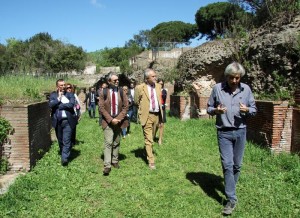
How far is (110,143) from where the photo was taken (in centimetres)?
668

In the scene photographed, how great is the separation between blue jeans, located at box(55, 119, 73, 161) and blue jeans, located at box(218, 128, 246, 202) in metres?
3.55

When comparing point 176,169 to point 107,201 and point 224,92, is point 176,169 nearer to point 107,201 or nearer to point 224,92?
point 107,201

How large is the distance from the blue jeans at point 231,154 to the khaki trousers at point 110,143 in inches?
101

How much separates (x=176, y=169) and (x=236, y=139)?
2.31 metres

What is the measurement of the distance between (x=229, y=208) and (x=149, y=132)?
2.73 m

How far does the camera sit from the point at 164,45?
3928 centimetres

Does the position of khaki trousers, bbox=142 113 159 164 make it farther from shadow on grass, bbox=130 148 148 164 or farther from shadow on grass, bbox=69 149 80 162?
shadow on grass, bbox=69 149 80 162

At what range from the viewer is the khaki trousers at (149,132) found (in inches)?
270

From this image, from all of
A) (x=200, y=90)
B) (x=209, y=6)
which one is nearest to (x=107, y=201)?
(x=200, y=90)

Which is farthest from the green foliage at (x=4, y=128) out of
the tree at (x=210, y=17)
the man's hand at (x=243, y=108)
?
the tree at (x=210, y=17)

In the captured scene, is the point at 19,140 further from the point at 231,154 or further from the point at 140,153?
the point at 231,154

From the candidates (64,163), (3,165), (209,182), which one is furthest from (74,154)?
(209,182)

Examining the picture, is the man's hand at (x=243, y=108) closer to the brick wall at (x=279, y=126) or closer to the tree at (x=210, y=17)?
the brick wall at (x=279, y=126)

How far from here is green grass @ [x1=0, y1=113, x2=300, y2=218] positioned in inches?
187
